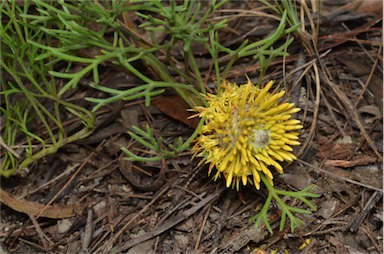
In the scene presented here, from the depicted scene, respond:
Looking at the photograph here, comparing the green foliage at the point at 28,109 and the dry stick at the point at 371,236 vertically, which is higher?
the green foliage at the point at 28,109

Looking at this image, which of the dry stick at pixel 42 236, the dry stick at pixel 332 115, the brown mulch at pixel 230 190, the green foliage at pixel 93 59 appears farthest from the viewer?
the dry stick at pixel 332 115

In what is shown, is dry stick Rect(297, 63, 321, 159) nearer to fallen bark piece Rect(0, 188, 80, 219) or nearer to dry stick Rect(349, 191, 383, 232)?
dry stick Rect(349, 191, 383, 232)

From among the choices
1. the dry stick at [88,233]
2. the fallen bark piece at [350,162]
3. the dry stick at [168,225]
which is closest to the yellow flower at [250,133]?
the dry stick at [168,225]

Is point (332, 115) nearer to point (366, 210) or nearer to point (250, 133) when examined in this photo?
point (366, 210)

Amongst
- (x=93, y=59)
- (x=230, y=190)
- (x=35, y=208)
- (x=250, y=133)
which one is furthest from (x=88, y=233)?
(x=250, y=133)

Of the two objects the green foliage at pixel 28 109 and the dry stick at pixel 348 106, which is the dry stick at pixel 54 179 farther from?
the dry stick at pixel 348 106

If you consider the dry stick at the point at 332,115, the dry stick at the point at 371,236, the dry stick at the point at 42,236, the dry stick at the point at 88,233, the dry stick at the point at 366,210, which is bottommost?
the dry stick at the point at 42,236
